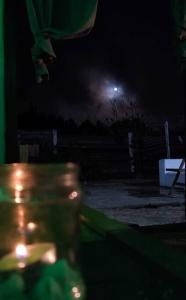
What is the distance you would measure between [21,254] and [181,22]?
9.83ft

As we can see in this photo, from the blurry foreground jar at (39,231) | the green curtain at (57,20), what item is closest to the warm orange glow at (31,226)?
the blurry foreground jar at (39,231)

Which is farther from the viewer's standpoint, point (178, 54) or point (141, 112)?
point (141, 112)

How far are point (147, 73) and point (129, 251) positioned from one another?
1445 centimetres

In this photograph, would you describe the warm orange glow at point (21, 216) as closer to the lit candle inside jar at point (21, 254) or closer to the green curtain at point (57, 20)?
A: the lit candle inside jar at point (21, 254)

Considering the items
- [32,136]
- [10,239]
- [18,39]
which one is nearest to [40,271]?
[10,239]

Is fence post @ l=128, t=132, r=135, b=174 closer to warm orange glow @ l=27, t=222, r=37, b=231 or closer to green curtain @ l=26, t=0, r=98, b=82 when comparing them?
green curtain @ l=26, t=0, r=98, b=82

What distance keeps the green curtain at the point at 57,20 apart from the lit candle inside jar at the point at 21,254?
8.77 feet

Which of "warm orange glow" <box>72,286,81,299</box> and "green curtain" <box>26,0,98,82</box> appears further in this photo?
"green curtain" <box>26,0,98,82</box>

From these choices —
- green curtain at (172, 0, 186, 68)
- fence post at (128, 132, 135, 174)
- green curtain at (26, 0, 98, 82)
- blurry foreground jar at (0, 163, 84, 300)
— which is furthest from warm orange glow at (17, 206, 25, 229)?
fence post at (128, 132, 135, 174)

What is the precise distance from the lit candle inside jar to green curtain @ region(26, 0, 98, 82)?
2.67 meters

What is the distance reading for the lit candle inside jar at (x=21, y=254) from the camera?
0.43 m

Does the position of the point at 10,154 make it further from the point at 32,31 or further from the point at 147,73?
the point at 147,73

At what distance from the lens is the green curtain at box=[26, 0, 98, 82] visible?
296 centimetres

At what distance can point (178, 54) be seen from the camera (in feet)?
10.9
